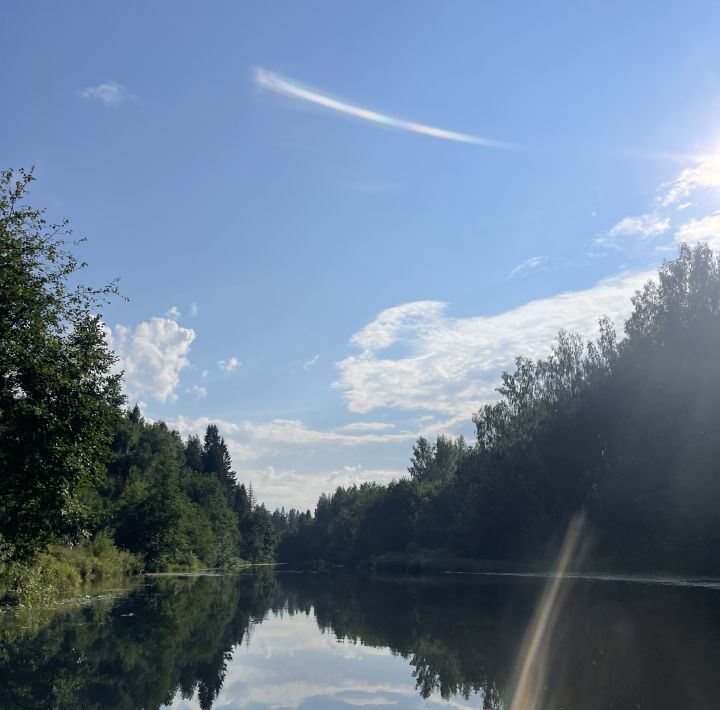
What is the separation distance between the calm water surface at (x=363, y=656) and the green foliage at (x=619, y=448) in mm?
20445

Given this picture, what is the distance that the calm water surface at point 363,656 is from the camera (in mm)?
15516

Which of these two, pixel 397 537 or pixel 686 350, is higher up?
pixel 686 350

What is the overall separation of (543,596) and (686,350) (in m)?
27.5

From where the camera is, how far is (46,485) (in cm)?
2223

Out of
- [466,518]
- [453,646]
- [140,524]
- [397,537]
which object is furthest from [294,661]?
[397,537]

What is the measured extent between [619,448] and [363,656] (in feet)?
171

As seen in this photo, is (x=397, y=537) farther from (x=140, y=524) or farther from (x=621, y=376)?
(x=621, y=376)

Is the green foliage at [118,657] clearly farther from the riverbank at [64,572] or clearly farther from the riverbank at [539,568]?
the riverbank at [539,568]

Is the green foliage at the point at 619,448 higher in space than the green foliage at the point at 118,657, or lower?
higher

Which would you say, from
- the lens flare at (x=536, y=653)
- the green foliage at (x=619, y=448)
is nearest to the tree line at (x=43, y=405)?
the lens flare at (x=536, y=653)

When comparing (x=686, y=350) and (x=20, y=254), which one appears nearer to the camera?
(x=20, y=254)

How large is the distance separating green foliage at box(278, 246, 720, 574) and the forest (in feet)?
0.60

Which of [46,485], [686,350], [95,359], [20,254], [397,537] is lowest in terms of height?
[397,537]

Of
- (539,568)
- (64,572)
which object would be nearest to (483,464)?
(539,568)
